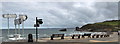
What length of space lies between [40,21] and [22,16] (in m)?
6.97

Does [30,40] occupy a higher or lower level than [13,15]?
lower

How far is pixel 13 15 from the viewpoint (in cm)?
3212

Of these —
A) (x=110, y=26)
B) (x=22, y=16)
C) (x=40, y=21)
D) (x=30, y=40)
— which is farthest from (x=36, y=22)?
(x=110, y=26)

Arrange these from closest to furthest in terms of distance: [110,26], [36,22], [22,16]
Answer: [36,22] → [22,16] → [110,26]

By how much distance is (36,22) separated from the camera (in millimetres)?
25766

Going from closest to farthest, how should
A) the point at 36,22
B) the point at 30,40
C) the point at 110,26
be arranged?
the point at 36,22
the point at 30,40
the point at 110,26

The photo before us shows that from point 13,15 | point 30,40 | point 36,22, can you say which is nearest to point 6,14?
point 13,15

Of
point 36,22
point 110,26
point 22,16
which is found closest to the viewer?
point 36,22

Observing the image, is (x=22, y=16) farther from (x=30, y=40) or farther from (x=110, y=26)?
(x=110, y=26)

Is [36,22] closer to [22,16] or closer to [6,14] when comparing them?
[22,16]

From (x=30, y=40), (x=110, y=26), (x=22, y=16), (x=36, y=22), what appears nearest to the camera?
(x=36, y=22)

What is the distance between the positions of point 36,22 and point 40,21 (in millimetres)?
441

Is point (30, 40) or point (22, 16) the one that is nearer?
point (30, 40)

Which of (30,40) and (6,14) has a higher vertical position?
(6,14)
